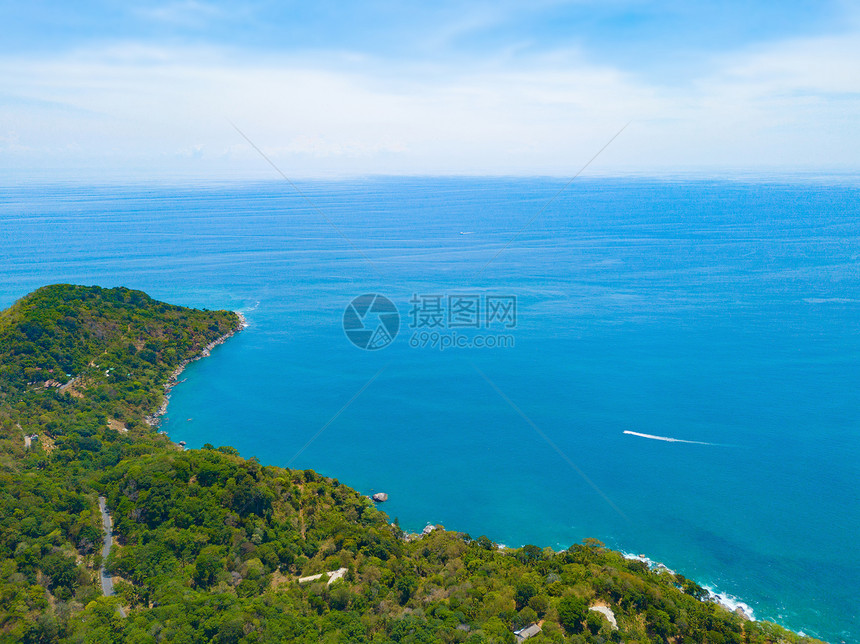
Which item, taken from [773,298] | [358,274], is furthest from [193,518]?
[773,298]

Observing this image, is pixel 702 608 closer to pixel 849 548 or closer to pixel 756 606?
pixel 756 606

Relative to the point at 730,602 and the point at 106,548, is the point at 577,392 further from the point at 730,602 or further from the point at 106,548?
the point at 106,548

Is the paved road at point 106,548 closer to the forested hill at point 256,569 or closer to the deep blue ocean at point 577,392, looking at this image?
the forested hill at point 256,569

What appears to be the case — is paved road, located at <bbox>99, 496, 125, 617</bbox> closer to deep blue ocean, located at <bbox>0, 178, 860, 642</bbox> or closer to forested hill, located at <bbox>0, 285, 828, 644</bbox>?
forested hill, located at <bbox>0, 285, 828, 644</bbox>

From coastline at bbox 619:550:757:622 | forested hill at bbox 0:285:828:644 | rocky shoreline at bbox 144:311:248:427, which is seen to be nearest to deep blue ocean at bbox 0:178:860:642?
coastline at bbox 619:550:757:622

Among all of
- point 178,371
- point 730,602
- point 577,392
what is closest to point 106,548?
point 178,371

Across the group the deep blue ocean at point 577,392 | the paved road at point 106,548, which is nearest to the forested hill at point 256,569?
the paved road at point 106,548
